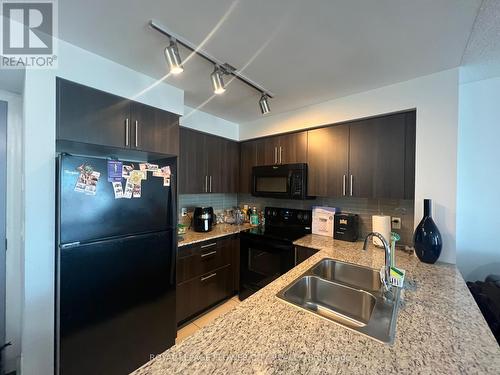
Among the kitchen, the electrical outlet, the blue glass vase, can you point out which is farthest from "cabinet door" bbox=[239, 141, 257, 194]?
the blue glass vase

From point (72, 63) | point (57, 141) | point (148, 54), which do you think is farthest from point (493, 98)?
point (57, 141)

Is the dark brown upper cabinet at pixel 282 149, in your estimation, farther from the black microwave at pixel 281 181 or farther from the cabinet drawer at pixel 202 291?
the cabinet drawer at pixel 202 291

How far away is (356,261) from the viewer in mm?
1635

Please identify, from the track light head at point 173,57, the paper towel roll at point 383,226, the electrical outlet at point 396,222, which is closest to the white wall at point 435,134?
the paper towel roll at point 383,226

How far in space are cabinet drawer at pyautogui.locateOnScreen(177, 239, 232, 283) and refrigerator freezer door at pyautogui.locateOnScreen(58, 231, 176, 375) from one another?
0.27m

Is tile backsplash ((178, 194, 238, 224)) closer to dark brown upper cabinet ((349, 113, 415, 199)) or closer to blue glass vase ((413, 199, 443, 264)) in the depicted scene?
dark brown upper cabinet ((349, 113, 415, 199))

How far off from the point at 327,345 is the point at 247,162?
245cm

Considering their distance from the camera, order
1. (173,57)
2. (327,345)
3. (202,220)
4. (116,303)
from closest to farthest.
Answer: (327,345)
(173,57)
(116,303)
(202,220)

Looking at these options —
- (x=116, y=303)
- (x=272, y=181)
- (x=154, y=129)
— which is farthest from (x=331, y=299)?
(x=154, y=129)

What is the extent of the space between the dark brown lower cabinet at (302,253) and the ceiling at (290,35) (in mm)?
1557

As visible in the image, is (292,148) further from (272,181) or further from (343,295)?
(343,295)

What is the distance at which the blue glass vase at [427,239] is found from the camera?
1.58m

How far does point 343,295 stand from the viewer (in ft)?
4.33

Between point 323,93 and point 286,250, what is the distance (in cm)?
164
